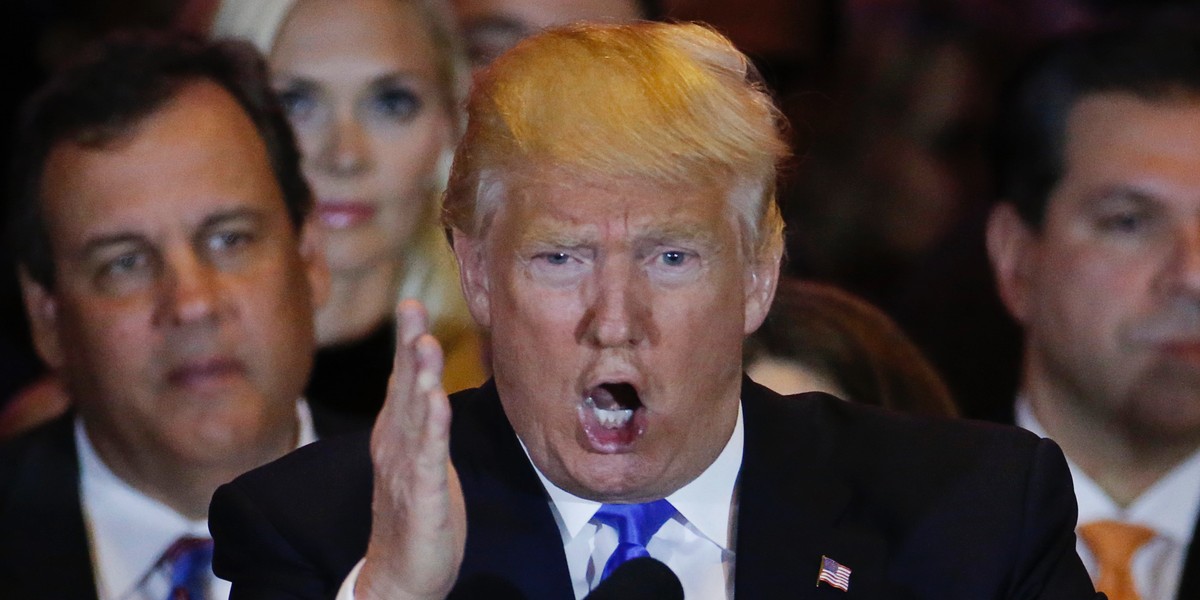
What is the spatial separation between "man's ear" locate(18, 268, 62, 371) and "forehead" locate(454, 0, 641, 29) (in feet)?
3.83

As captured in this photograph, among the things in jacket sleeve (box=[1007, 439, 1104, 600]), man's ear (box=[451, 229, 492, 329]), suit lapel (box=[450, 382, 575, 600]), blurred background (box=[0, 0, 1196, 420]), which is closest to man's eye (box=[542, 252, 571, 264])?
man's ear (box=[451, 229, 492, 329])

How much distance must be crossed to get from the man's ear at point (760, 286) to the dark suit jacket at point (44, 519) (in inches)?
42.5

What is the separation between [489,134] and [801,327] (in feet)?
3.42

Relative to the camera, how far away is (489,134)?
182 cm

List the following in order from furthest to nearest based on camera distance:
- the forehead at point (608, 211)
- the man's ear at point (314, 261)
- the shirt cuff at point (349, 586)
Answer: the man's ear at point (314, 261) → the forehead at point (608, 211) → the shirt cuff at point (349, 586)

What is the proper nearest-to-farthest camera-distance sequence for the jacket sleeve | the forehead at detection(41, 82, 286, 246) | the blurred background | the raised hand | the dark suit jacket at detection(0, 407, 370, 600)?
the raised hand < the jacket sleeve < the dark suit jacket at detection(0, 407, 370, 600) < the forehead at detection(41, 82, 286, 246) < the blurred background

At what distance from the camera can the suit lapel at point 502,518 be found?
1.83 metres

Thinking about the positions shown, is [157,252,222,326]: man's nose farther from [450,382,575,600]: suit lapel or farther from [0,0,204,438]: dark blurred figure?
[0,0,204,438]: dark blurred figure

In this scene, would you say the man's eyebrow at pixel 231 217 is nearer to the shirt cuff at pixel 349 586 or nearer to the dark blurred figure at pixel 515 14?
the dark blurred figure at pixel 515 14

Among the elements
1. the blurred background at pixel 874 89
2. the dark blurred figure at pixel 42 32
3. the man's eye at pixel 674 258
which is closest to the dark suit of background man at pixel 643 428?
the man's eye at pixel 674 258

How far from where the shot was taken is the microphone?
1.57m

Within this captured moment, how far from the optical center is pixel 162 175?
2615 millimetres

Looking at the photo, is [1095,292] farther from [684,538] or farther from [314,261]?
[314,261]

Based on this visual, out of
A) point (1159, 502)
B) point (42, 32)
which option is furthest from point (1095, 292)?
point (42, 32)
